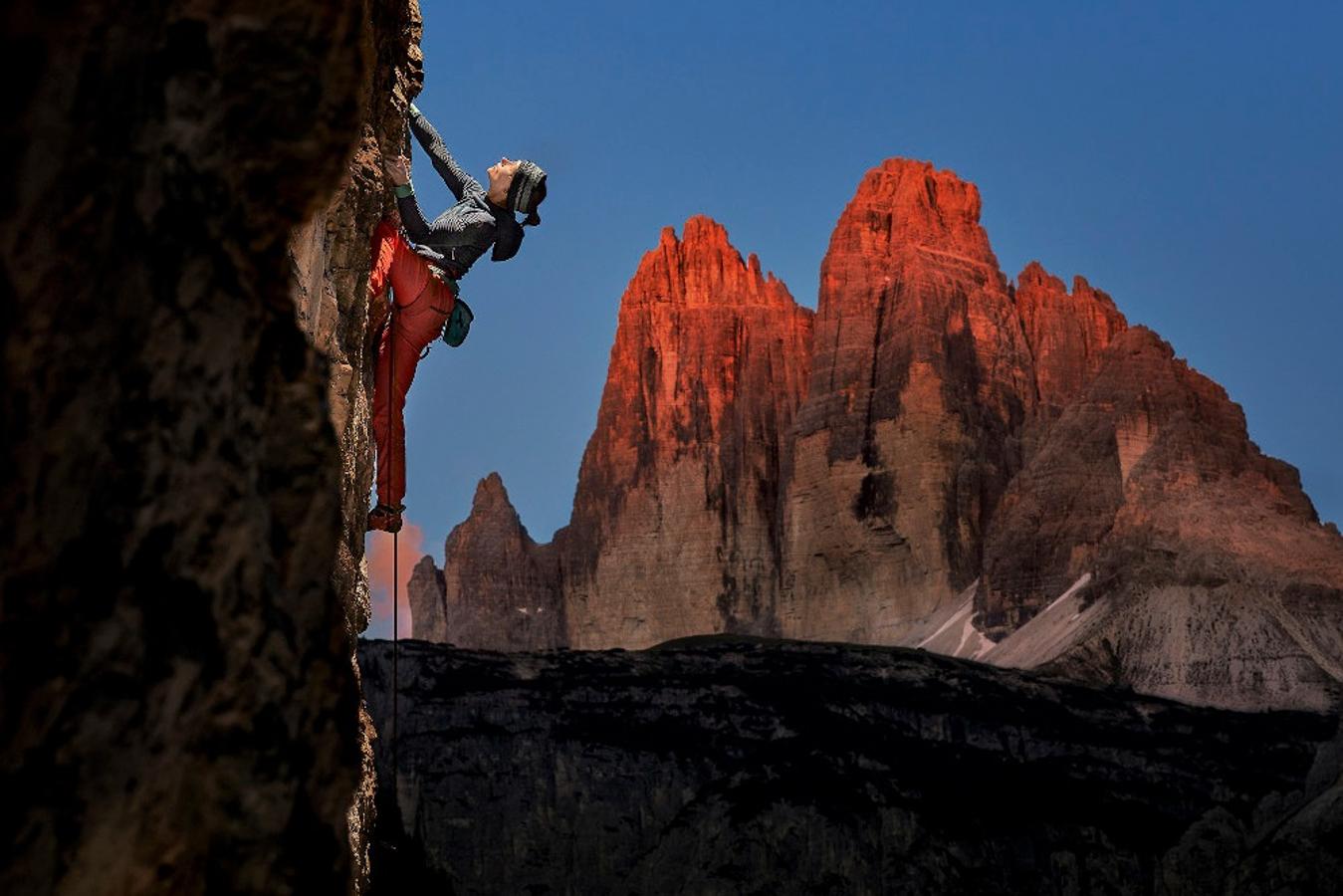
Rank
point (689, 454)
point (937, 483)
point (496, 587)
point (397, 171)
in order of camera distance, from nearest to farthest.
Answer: point (397, 171), point (937, 483), point (689, 454), point (496, 587)

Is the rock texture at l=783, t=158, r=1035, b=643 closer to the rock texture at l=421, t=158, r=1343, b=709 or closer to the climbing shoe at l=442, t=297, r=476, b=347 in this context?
the rock texture at l=421, t=158, r=1343, b=709

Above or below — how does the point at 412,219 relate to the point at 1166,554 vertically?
below

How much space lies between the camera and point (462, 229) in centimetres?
998

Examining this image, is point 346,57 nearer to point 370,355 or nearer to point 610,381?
point 370,355

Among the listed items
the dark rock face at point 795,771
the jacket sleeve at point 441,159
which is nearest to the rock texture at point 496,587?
the dark rock face at point 795,771

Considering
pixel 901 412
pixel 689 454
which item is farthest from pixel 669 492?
pixel 901 412

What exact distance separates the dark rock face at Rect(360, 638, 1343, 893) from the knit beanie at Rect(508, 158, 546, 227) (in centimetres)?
6774

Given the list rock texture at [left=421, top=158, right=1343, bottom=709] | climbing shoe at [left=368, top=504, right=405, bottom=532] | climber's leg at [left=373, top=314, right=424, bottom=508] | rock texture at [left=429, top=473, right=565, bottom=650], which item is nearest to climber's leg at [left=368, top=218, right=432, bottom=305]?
climber's leg at [left=373, top=314, right=424, bottom=508]

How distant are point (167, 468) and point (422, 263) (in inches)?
288

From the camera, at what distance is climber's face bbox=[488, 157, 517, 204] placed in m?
10.1

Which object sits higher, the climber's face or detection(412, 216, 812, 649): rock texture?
detection(412, 216, 812, 649): rock texture

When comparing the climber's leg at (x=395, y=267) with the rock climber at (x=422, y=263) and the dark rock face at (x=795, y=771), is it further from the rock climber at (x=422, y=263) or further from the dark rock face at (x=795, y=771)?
the dark rock face at (x=795, y=771)

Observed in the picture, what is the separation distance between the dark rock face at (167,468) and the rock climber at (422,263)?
6.64 m

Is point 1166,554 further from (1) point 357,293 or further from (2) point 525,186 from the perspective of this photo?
(1) point 357,293
